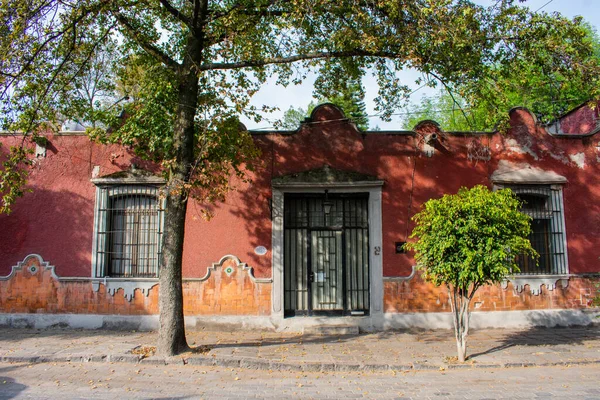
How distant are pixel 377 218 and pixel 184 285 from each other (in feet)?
15.5

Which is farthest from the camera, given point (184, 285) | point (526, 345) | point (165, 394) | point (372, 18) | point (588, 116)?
point (588, 116)

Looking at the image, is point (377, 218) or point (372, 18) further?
point (377, 218)

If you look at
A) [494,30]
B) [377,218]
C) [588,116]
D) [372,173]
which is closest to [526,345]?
[377,218]

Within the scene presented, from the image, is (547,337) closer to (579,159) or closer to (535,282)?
(535,282)

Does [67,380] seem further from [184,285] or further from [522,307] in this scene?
[522,307]

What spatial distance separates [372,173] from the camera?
10.8 meters

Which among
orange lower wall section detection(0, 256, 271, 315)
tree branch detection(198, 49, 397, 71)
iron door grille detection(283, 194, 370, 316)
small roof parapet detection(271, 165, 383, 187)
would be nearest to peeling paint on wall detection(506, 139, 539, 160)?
small roof parapet detection(271, 165, 383, 187)

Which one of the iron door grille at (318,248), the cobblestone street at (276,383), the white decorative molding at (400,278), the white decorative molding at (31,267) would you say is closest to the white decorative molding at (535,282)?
the white decorative molding at (400,278)

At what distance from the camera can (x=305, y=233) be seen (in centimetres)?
1094

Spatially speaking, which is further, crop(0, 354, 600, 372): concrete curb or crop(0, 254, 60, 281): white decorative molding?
crop(0, 254, 60, 281): white decorative molding

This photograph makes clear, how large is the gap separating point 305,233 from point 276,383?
15.3ft

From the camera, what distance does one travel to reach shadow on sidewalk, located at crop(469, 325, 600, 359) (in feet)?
29.4

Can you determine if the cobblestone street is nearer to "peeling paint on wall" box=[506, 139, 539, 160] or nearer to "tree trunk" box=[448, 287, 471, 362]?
"tree trunk" box=[448, 287, 471, 362]

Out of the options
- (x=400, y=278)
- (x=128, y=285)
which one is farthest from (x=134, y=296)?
(x=400, y=278)
